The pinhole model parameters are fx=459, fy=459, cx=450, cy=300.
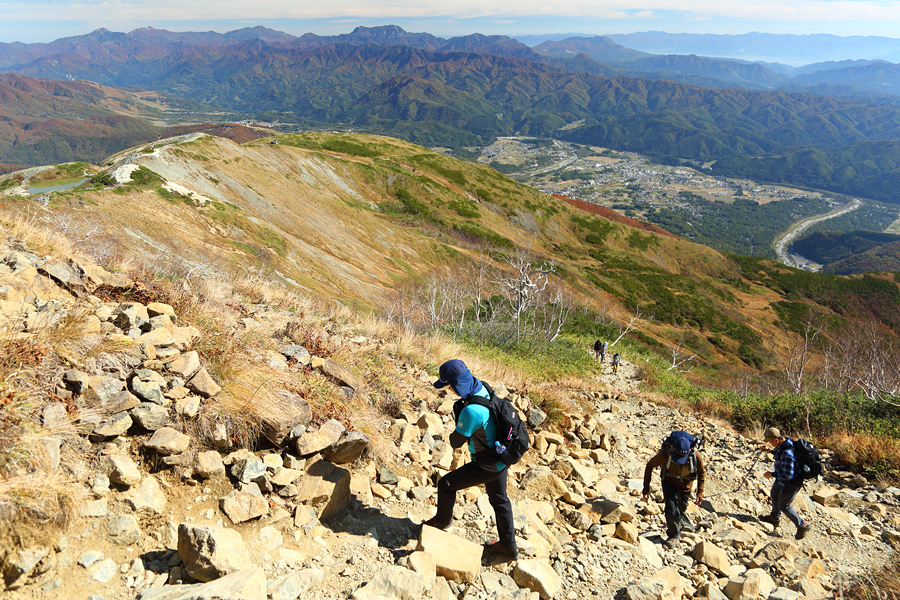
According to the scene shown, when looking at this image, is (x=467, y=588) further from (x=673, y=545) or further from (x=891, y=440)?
(x=891, y=440)

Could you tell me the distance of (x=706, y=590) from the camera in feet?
14.5

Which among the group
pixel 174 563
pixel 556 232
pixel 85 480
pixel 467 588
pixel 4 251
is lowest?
pixel 556 232

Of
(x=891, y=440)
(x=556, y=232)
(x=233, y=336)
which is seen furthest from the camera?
(x=556, y=232)

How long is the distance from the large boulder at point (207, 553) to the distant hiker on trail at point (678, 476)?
4.72 meters

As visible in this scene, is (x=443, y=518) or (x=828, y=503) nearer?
(x=443, y=518)

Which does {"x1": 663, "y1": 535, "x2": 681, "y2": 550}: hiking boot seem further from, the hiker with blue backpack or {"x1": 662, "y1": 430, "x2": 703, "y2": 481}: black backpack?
the hiker with blue backpack

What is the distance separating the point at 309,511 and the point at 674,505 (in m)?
4.30

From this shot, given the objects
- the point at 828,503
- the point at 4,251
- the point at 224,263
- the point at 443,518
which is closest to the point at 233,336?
the point at 443,518

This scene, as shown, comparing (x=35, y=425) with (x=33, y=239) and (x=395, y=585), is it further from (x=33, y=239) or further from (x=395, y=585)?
(x=33, y=239)

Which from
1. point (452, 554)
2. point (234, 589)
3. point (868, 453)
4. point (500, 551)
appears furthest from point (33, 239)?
point (868, 453)

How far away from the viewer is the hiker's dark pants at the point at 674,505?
552 centimetres

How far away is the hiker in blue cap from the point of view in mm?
4312

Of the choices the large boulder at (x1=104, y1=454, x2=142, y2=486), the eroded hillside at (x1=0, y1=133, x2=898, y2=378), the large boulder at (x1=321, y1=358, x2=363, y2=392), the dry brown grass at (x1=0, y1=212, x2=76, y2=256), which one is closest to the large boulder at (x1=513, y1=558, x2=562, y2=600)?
the large boulder at (x1=321, y1=358, x2=363, y2=392)

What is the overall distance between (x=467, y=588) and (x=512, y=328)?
11.6m
